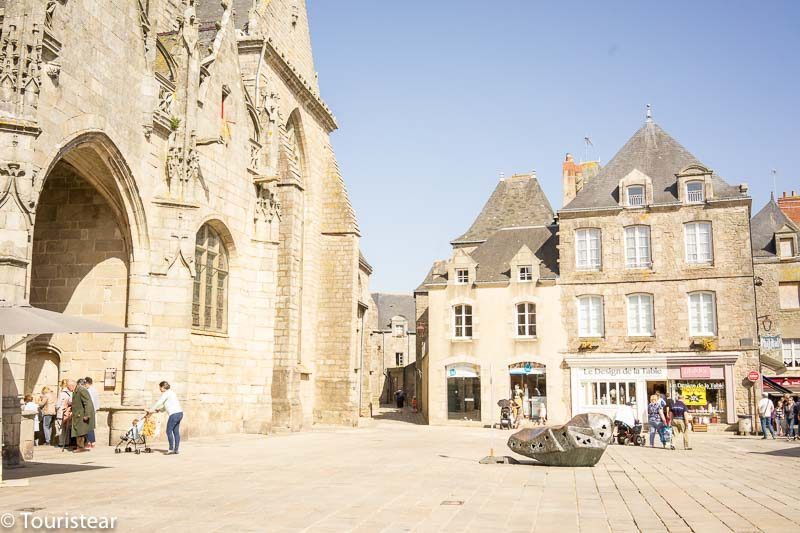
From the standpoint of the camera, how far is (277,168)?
20.8 meters

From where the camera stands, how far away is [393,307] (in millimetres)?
67625

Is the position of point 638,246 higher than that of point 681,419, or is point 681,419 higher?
point 638,246

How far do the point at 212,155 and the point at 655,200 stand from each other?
1909 cm

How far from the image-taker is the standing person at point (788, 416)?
22.1 meters

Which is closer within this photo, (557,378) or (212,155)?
(212,155)

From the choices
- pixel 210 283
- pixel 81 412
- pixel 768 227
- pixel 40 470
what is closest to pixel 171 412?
pixel 81 412

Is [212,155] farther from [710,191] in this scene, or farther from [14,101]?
[710,191]

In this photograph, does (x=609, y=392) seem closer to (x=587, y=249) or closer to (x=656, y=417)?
(x=587, y=249)

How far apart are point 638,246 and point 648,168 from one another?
3.61 meters

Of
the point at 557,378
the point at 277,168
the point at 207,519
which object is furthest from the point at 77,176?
the point at 557,378

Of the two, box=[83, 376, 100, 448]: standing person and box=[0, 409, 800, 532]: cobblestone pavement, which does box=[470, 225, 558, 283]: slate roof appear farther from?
box=[83, 376, 100, 448]: standing person

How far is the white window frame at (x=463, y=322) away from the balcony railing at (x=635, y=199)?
7748 millimetres

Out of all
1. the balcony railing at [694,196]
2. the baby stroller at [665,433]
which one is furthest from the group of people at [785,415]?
the balcony railing at [694,196]

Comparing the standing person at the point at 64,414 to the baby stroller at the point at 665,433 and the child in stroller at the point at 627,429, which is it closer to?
the child in stroller at the point at 627,429
